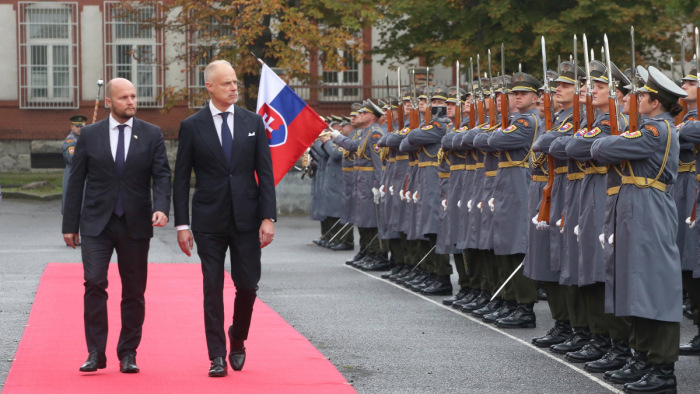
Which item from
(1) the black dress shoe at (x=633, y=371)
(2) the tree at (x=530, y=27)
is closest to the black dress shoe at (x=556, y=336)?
(1) the black dress shoe at (x=633, y=371)

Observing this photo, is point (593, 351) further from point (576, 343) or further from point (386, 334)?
point (386, 334)

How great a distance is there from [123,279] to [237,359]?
0.88 metres

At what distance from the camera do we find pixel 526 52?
30203mm

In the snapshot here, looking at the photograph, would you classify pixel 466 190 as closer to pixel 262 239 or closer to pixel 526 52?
pixel 262 239

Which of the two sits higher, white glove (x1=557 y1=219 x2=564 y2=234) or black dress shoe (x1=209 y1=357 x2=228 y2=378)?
white glove (x1=557 y1=219 x2=564 y2=234)

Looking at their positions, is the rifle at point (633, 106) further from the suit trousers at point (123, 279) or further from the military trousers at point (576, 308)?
the suit trousers at point (123, 279)

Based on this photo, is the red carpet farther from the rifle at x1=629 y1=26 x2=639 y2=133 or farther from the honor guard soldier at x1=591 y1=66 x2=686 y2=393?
the rifle at x1=629 y1=26 x2=639 y2=133

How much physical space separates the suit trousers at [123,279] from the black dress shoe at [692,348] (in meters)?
3.88

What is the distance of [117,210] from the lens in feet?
27.6

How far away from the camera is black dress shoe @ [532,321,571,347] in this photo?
992 centimetres

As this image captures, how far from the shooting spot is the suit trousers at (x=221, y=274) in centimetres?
828

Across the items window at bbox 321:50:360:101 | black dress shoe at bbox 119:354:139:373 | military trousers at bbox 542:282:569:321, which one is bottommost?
black dress shoe at bbox 119:354:139:373

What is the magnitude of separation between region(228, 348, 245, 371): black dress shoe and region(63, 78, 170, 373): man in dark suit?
1.96 ft

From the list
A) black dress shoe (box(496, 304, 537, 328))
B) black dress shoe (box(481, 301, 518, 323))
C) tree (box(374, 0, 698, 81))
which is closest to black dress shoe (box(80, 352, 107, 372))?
black dress shoe (box(496, 304, 537, 328))
